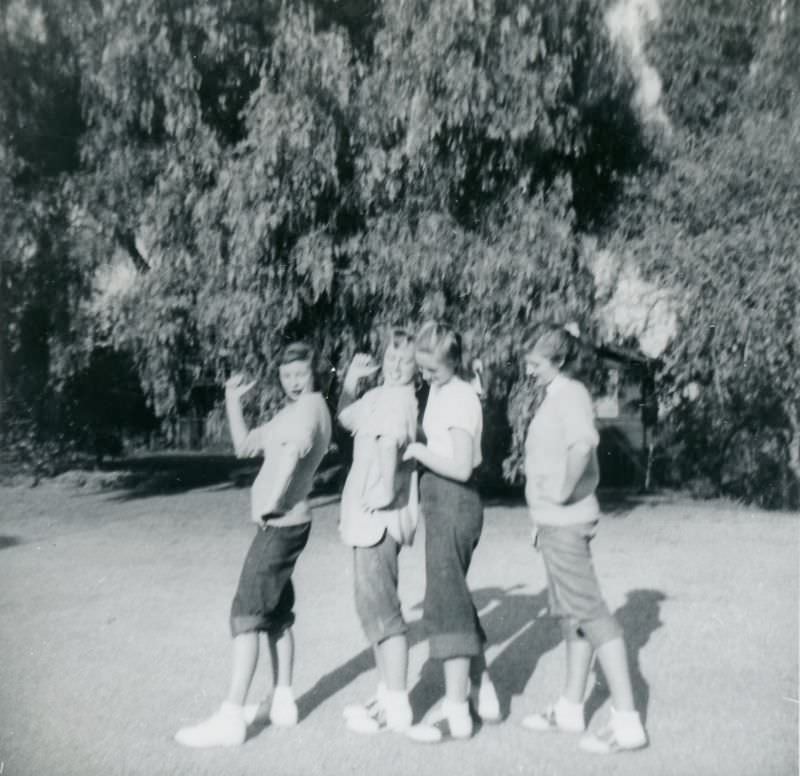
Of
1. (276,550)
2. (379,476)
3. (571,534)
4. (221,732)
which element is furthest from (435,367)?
(221,732)

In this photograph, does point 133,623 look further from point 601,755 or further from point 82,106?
point 82,106

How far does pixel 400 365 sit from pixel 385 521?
2.23 ft

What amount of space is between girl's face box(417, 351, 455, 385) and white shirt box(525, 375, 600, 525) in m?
0.42

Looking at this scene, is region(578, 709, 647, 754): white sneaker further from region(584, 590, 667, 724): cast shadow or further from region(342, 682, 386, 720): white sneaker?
region(342, 682, 386, 720): white sneaker

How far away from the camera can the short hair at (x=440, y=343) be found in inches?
154

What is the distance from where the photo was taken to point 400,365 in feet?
13.3

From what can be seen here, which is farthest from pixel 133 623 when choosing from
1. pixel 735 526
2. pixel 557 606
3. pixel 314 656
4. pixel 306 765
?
pixel 735 526

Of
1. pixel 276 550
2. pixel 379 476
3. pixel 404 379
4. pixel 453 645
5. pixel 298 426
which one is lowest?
pixel 453 645

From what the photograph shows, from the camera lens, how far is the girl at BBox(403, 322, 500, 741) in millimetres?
3781

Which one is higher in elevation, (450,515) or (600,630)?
(450,515)

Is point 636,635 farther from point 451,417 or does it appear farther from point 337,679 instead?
point 451,417

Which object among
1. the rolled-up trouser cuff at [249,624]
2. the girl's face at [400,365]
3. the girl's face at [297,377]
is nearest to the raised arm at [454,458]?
the girl's face at [400,365]

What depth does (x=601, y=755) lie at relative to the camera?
12.0 ft

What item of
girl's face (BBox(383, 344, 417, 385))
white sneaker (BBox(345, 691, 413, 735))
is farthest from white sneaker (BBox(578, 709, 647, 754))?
girl's face (BBox(383, 344, 417, 385))
